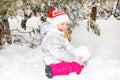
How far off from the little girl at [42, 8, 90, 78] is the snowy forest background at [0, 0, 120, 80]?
14 cm

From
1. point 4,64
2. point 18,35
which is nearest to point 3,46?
point 18,35

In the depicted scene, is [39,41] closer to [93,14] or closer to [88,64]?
[93,14]

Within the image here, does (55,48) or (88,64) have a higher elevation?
(55,48)

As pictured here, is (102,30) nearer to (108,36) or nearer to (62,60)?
(108,36)

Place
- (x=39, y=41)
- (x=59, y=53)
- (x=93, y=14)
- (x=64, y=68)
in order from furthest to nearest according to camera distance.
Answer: (x=93, y=14), (x=39, y=41), (x=64, y=68), (x=59, y=53)

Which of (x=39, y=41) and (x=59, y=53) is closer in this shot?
(x=59, y=53)

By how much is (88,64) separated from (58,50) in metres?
0.88

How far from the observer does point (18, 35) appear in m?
7.36

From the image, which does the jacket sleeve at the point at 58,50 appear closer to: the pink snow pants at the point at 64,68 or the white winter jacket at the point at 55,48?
the white winter jacket at the point at 55,48

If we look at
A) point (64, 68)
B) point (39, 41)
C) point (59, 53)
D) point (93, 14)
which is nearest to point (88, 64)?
point (64, 68)

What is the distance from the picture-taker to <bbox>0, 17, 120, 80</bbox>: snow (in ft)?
16.9

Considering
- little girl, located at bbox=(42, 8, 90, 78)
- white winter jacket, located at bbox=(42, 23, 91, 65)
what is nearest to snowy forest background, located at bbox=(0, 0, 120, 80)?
little girl, located at bbox=(42, 8, 90, 78)

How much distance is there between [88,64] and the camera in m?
5.58

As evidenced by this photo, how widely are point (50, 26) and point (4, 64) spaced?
1217 millimetres
